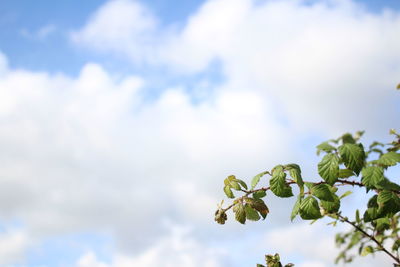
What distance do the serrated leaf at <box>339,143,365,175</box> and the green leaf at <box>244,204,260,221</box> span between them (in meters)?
0.71

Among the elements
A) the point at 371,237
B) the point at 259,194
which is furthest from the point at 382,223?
the point at 259,194

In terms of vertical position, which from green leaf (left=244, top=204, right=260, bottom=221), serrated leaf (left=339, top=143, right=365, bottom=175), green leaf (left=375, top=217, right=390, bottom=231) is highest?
serrated leaf (left=339, top=143, right=365, bottom=175)

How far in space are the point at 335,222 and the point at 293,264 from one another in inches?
34.5

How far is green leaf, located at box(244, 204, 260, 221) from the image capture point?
8.70 feet

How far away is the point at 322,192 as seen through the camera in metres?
2.40

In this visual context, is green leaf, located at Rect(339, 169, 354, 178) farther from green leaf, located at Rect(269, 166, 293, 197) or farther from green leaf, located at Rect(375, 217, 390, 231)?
green leaf, located at Rect(375, 217, 390, 231)

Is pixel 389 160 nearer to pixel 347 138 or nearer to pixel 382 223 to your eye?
pixel 382 223

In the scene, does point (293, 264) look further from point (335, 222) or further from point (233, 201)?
point (335, 222)

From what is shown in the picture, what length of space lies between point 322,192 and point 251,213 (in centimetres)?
52

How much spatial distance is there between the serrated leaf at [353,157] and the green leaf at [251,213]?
71cm

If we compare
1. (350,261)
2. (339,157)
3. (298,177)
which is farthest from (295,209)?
(350,261)

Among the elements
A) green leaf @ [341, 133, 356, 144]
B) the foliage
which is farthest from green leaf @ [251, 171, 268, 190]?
green leaf @ [341, 133, 356, 144]

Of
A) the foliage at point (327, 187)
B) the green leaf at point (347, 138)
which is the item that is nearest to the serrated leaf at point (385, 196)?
the foliage at point (327, 187)

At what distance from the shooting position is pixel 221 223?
8.61 feet
